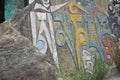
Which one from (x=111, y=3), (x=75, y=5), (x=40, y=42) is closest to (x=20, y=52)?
(x=40, y=42)

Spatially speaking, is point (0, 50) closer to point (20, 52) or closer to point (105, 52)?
point (20, 52)

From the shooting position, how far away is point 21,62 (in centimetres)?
440

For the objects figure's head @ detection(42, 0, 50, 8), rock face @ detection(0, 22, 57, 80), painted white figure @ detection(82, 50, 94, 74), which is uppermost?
figure's head @ detection(42, 0, 50, 8)

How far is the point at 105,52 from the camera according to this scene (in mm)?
9438

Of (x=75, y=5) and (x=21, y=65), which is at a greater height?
(x=75, y=5)

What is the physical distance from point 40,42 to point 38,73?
3220 mm

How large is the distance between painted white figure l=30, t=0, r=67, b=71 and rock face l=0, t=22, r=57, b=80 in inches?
108

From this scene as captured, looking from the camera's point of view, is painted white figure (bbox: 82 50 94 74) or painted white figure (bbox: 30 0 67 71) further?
painted white figure (bbox: 82 50 94 74)

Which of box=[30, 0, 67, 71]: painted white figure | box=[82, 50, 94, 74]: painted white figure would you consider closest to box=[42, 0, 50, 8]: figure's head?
box=[30, 0, 67, 71]: painted white figure

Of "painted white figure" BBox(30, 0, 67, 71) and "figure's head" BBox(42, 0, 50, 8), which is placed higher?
"figure's head" BBox(42, 0, 50, 8)

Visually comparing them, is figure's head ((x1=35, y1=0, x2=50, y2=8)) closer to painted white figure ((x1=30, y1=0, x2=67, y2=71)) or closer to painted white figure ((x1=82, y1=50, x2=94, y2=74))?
painted white figure ((x1=30, y1=0, x2=67, y2=71))

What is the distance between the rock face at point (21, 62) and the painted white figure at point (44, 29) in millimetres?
2743

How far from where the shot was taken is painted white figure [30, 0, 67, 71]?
7457 mm

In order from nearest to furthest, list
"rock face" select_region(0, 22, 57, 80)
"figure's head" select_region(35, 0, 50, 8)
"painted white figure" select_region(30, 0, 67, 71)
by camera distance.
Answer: "rock face" select_region(0, 22, 57, 80), "painted white figure" select_region(30, 0, 67, 71), "figure's head" select_region(35, 0, 50, 8)
